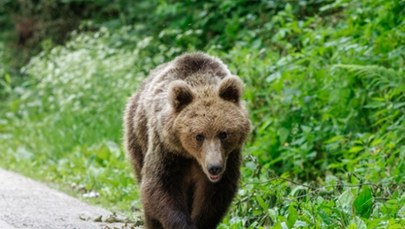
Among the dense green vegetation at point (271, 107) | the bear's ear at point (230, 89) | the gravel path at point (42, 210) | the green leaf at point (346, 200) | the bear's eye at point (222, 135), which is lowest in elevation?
the dense green vegetation at point (271, 107)

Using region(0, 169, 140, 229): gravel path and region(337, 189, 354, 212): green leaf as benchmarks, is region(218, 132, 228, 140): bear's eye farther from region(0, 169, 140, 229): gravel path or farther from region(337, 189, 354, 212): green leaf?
region(0, 169, 140, 229): gravel path

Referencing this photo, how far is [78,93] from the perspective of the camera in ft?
45.5

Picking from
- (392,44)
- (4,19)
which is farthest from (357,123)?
(4,19)

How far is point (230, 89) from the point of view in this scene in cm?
669

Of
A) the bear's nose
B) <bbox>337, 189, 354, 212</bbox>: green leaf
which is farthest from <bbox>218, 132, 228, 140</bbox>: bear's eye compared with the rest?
<bbox>337, 189, 354, 212</bbox>: green leaf

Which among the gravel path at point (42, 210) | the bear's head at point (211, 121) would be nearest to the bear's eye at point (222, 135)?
the bear's head at point (211, 121)

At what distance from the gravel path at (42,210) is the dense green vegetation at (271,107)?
666 millimetres

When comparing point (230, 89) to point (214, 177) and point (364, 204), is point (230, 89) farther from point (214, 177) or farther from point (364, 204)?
point (364, 204)

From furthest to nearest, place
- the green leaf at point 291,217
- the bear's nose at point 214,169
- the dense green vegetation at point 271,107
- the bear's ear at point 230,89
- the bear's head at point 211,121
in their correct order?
1. the dense green vegetation at point 271,107
2. the bear's ear at point 230,89
3. the green leaf at point 291,217
4. the bear's head at point 211,121
5. the bear's nose at point 214,169

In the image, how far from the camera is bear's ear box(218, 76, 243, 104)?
667 cm

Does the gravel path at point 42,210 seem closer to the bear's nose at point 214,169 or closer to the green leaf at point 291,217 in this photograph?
the bear's nose at point 214,169

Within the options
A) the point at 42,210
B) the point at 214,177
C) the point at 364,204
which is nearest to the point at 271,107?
the point at 42,210

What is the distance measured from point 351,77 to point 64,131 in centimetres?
503

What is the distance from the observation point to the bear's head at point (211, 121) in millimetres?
6414
